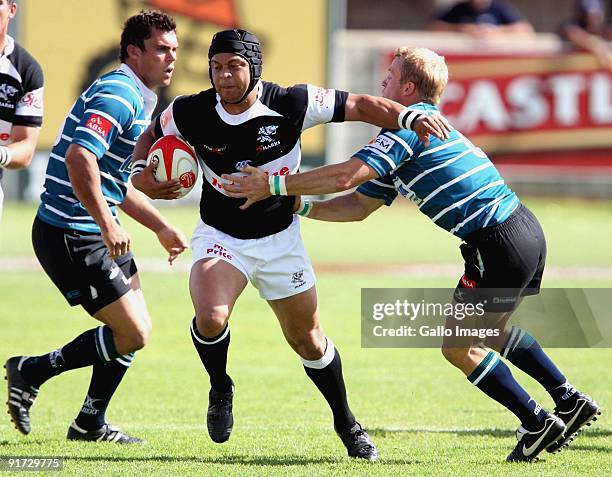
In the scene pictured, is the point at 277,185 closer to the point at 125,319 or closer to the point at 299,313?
the point at 299,313

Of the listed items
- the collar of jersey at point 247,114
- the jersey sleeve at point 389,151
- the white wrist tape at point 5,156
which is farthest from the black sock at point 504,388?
the white wrist tape at point 5,156

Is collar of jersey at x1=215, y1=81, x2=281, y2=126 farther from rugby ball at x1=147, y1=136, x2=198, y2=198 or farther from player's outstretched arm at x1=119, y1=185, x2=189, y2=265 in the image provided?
player's outstretched arm at x1=119, y1=185, x2=189, y2=265

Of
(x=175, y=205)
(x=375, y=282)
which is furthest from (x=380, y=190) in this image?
(x=175, y=205)

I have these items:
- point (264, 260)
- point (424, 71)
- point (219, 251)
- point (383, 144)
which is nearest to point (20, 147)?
point (219, 251)

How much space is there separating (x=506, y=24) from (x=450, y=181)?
18.6 metres

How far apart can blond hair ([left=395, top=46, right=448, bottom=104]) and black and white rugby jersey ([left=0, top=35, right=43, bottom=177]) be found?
2.23 metres

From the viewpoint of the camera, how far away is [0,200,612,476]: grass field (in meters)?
6.03

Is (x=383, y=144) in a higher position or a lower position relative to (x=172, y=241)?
higher

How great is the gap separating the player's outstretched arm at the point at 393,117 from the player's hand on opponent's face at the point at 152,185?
40.8 inches

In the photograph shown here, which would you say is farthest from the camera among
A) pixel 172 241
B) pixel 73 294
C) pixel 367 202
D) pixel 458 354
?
pixel 172 241

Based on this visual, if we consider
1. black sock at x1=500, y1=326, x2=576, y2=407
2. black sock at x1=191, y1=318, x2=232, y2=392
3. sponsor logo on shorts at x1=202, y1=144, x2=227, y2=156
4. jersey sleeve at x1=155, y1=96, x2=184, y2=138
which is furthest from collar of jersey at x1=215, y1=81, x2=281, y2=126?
black sock at x1=500, y1=326, x2=576, y2=407

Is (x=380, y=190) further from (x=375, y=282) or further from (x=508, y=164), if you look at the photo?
(x=508, y=164)

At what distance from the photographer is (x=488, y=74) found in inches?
934

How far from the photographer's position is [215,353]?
6.08 metres
